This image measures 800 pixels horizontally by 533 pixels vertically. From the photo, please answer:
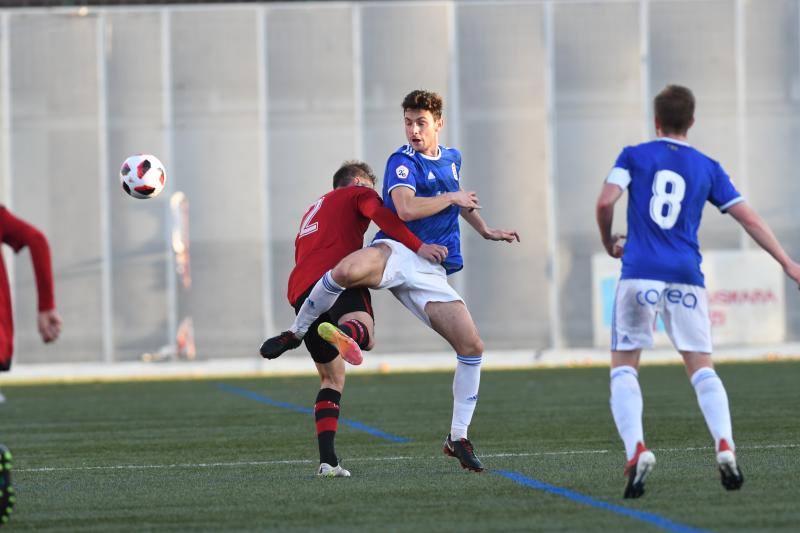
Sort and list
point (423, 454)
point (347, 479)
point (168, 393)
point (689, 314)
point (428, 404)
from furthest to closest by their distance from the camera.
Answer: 1. point (168, 393)
2. point (428, 404)
3. point (423, 454)
4. point (347, 479)
5. point (689, 314)

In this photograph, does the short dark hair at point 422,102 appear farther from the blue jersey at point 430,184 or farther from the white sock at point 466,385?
the white sock at point 466,385

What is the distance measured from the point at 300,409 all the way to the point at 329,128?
13.2 metres

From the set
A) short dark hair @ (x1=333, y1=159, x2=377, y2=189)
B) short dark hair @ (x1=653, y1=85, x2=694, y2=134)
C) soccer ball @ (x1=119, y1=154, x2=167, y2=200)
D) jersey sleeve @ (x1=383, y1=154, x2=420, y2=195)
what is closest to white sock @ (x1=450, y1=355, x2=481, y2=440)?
jersey sleeve @ (x1=383, y1=154, x2=420, y2=195)

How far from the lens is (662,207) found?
720 centimetres

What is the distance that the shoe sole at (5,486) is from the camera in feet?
20.7

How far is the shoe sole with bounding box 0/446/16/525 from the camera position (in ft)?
20.7

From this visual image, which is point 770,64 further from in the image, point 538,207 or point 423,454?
point 423,454

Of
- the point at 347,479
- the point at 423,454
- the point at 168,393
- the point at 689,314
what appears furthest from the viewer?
the point at 168,393

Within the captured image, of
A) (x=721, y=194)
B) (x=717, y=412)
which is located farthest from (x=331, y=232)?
(x=717, y=412)

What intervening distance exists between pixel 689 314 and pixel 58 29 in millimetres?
22764

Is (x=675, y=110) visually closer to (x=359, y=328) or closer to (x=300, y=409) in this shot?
(x=359, y=328)

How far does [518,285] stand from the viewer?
92.3ft

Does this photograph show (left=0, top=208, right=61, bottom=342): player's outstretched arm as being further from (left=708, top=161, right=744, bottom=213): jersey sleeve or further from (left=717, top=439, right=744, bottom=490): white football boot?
(left=708, top=161, right=744, bottom=213): jersey sleeve

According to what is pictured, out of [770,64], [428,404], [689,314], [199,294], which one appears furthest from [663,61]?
[689,314]
